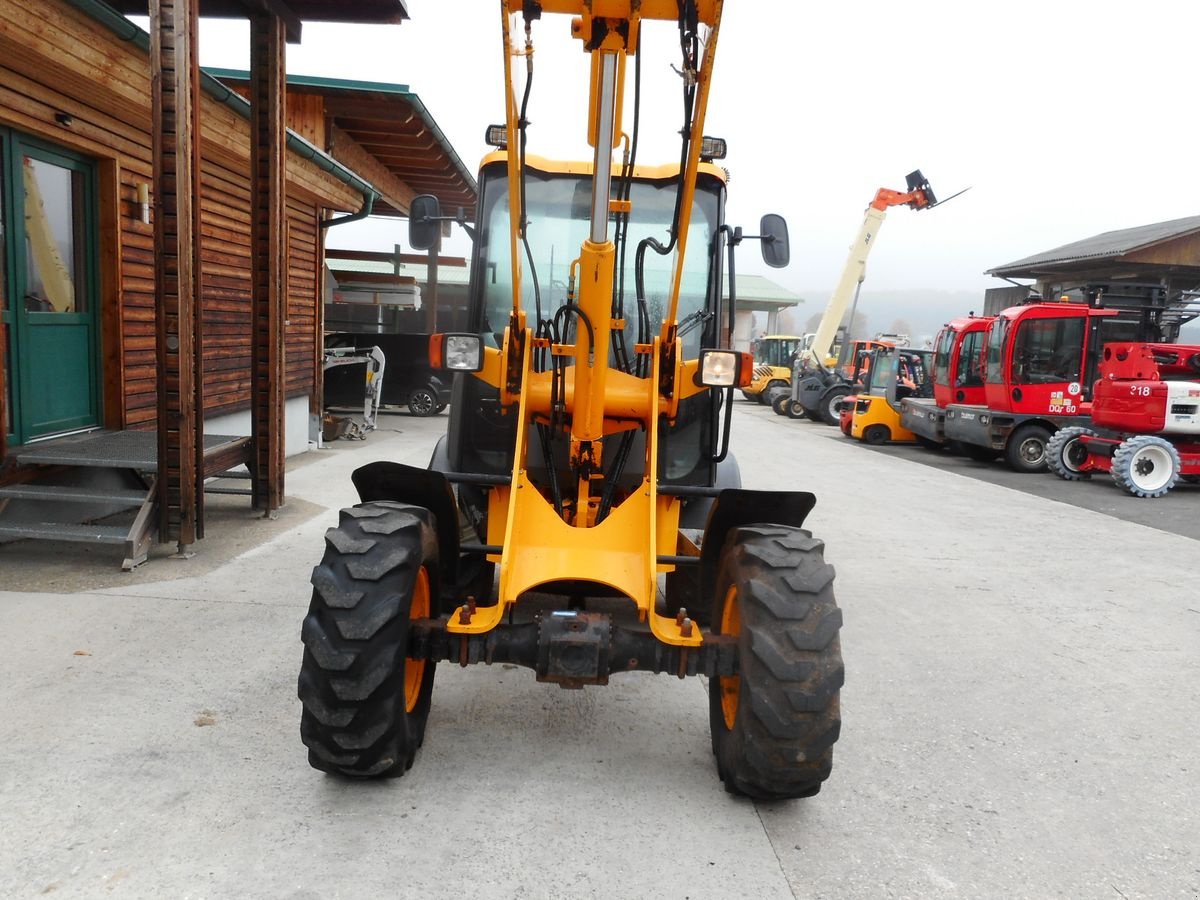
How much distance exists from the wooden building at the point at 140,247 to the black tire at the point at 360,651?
11.2 feet

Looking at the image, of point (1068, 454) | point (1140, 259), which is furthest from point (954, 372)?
point (1140, 259)

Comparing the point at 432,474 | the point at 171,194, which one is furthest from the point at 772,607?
the point at 171,194

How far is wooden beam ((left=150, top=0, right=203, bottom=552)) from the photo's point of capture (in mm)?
5629

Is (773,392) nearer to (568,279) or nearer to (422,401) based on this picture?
(422,401)

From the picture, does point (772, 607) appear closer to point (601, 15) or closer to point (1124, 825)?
point (1124, 825)

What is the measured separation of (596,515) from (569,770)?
1.02 meters

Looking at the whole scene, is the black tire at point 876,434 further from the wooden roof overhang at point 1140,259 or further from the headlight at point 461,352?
the headlight at point 461,352

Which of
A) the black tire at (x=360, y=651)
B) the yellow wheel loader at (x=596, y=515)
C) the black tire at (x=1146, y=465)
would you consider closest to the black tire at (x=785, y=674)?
the yellow wheel loader at (x=596, y=515)

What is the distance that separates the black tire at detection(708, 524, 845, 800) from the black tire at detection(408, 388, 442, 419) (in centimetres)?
1541

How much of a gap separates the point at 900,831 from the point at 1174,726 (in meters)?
1.92

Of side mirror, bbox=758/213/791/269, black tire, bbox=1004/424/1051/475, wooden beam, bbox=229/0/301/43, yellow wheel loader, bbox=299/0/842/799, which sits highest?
wooden beam, bbox=229/0/301/43

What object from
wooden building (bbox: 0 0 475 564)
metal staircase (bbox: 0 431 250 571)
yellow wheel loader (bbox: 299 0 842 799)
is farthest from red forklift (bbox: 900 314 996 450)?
metal staircase (bbox: 0 431 250 571)

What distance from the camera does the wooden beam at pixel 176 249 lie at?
18.5 ft

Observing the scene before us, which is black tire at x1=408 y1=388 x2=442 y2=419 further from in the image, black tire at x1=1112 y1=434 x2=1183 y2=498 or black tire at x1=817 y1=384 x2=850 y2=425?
black tire at x1=1112 y1=434 x2=1183 y2=498
